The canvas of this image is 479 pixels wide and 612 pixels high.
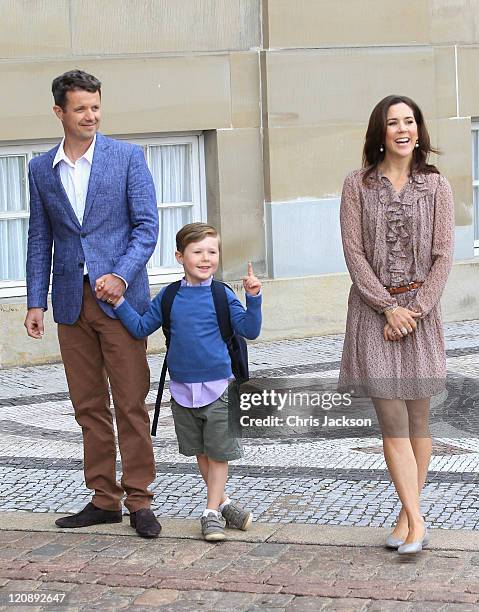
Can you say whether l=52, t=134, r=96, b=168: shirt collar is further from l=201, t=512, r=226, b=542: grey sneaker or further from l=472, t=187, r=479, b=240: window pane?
l=472, t=187, r=479, b=240: window pane

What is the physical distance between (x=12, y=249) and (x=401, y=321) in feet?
20.6

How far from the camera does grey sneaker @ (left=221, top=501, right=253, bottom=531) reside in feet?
20.0

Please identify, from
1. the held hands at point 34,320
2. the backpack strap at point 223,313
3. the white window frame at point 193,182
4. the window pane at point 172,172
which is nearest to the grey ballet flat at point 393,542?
the backpack strap at point 223,313

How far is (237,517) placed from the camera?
613 cm

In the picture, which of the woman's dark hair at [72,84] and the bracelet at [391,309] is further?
the woman's dark hair at [72,84]

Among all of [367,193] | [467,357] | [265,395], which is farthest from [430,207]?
[467,357]

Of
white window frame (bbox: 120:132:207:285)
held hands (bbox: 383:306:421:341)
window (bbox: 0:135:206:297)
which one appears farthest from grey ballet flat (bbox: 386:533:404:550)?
white window frame (bbox: 120:132:207:285)

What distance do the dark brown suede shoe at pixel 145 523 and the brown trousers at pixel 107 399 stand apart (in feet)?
0.15

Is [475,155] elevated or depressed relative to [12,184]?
elevated

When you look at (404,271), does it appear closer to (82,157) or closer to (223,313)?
(223,313)

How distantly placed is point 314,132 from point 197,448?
620cm

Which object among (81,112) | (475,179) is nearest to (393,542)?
(81,112)

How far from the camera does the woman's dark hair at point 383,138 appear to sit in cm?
579

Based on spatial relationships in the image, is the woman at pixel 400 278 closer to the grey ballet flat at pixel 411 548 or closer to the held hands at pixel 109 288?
the grey ballet flat at pixel 411 548
